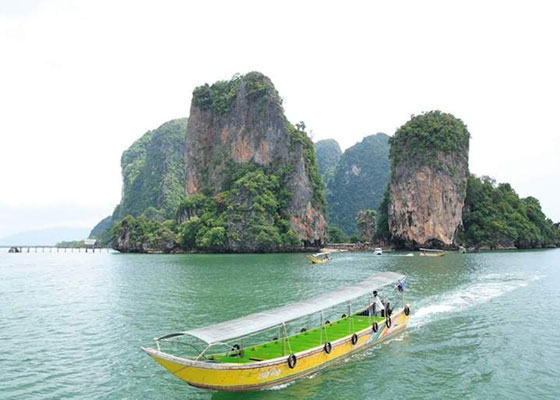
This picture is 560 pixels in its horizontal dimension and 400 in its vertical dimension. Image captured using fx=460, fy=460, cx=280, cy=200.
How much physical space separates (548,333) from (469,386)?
903 centimetres

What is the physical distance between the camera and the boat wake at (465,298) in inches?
1009

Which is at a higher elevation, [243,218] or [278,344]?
[243,218]

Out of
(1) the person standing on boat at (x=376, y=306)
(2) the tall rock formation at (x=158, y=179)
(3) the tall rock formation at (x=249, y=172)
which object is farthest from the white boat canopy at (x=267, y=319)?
(2) the tall rock formation at (x=158, y=179)

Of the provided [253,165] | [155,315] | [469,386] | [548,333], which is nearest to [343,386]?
[469,386]

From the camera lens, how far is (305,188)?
102 metres

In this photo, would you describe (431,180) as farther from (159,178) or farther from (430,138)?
(159,178)

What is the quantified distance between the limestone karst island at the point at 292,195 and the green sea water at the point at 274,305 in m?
52.6

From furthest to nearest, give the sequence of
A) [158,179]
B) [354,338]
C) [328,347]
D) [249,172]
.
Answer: [158,179] → [249,172] → [354,338] → [328,347]

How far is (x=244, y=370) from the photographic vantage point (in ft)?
44.5

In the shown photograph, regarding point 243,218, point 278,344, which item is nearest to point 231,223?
point 243,218

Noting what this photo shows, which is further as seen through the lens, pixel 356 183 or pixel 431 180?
pixel 356 183

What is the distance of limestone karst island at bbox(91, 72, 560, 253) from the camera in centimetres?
9281

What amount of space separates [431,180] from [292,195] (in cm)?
2910

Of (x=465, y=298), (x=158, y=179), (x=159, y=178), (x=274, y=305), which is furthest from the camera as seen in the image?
(x=158, y=179)
